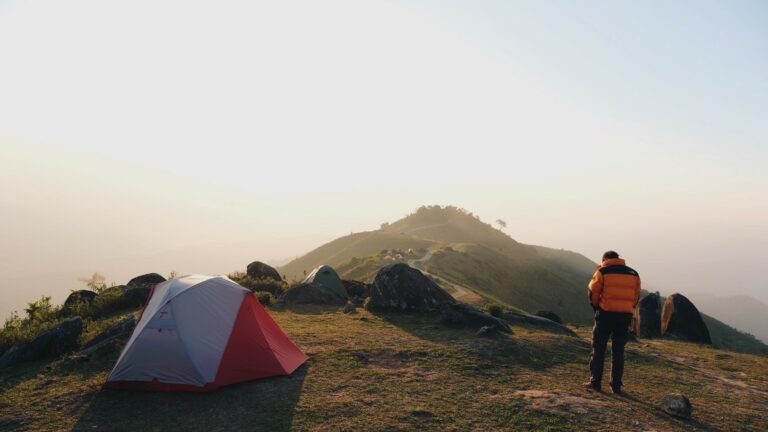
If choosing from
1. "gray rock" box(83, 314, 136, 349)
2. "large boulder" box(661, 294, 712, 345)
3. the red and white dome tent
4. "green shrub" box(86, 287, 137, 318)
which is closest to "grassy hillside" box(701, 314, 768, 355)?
"large boulder" box(661, 294, 712, 345)

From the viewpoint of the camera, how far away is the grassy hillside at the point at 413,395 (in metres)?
9.64

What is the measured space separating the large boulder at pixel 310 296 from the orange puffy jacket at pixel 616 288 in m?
15.8

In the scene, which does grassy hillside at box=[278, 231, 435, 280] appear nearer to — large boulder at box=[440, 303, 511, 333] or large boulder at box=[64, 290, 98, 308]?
large boulder at box=[64, 290, 98, 308]

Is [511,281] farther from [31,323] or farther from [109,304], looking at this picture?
[31,323]

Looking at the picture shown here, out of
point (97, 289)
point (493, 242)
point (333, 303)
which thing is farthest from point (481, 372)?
point (493, 242)

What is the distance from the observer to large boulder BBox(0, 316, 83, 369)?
1407 centimetres

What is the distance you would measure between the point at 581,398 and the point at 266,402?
7824mm

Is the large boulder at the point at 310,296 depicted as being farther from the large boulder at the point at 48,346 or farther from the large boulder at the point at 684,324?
the large boulder at the point at 684,324

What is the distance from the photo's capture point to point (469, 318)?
743 inches

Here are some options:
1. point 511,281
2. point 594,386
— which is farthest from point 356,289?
point 511,281

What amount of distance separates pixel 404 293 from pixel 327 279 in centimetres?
576

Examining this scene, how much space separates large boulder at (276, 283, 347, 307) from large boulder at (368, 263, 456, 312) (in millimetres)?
2905

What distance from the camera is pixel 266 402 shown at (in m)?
10.6

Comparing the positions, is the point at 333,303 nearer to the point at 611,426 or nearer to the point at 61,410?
the point at 61,410
